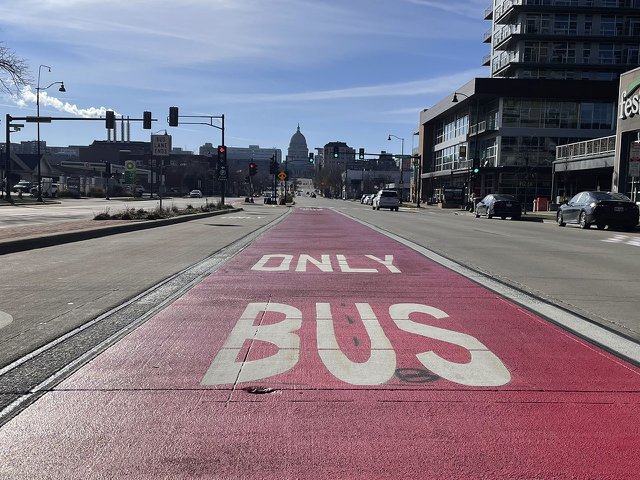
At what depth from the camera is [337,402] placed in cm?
402

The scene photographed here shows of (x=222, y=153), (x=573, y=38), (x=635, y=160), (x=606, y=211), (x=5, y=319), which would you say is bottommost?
(x=5, y=319)

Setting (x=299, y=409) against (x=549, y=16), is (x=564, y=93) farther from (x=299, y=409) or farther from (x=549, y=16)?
(x=299, y=409)

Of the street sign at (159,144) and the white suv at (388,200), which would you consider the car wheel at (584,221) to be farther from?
the white suv at (388,200)

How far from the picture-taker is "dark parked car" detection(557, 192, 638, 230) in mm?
23984

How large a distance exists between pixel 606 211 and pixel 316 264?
18.2 metres

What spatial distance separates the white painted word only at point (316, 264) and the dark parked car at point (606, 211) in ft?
52.0

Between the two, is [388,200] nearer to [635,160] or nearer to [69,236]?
[635,160]

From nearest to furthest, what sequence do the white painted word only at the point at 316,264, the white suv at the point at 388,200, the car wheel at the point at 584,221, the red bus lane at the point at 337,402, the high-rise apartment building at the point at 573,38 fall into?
the red bus lane at the point at 337,402, the white painted word only at the point at 316,264, the car wheel at the point at 584,221, the white suv at the point at 388,200, the high-rise apartment building at the point at 573,38

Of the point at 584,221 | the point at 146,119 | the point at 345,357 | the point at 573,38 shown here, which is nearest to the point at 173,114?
the point at 146,119

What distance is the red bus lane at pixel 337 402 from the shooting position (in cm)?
319

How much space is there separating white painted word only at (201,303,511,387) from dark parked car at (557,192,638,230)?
2078 cm

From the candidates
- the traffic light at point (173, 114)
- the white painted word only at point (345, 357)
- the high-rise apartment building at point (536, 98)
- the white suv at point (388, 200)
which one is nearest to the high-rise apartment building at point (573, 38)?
the high-rise apartment building at point (536, 98)

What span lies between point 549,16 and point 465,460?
79423mm

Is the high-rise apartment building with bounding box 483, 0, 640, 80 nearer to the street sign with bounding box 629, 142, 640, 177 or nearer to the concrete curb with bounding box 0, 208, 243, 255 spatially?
the street sign with bounding box 629, 142, 640, 177
